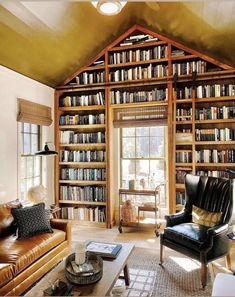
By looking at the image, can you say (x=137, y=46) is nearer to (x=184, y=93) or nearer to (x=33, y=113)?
(x=184, y=93)

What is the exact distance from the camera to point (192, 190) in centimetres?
341

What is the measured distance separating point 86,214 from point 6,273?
2.51m

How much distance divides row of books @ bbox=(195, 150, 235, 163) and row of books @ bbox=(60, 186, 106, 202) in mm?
1736

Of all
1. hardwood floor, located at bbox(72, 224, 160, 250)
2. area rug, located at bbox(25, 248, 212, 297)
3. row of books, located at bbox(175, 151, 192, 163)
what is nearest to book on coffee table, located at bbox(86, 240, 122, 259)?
area rug, located at bbox(25, 248, 212, 297)

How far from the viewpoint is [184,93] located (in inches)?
164

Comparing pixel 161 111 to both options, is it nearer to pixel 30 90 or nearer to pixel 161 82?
pixel 161 82

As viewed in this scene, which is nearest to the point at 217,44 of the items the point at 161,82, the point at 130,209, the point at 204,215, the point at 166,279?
the point at 161,82

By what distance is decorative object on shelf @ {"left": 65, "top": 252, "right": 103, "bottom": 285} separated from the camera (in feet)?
6.25

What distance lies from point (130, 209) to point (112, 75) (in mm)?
2363

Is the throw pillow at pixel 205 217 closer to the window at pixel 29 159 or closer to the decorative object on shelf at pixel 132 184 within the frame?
the decorative object on shelf at pixel 132 184

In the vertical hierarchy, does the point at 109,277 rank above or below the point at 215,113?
below

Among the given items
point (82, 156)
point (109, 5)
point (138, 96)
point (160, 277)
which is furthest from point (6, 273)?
point (138, 96)

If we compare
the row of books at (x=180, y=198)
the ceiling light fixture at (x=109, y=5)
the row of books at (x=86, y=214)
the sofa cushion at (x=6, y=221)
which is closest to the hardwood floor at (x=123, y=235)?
the row of books at (x=86, y=214)

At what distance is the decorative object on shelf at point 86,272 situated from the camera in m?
1.91
